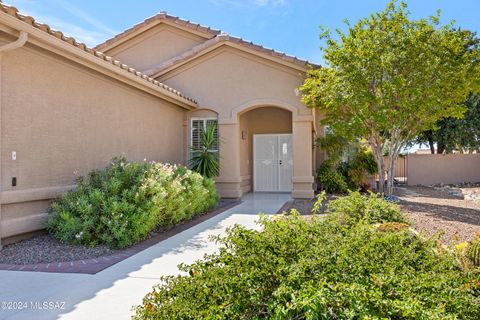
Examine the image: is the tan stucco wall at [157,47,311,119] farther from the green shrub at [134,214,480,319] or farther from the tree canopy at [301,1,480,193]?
the green shrub at [134,214,480,319]

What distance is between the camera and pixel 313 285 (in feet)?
9.38

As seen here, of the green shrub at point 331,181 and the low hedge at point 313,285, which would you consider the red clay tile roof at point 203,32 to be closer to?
the green shrub at point 331,181

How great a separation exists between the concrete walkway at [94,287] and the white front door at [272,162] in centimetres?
992

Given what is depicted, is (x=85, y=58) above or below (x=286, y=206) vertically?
above

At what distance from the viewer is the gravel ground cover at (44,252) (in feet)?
19.7

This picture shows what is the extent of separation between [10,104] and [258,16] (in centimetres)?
1195

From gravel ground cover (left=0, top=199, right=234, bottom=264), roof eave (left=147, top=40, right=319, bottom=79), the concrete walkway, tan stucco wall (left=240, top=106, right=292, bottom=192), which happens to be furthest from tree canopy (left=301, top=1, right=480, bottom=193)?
gravel ground cover (left=0, top=199, right=234, bottom=264)

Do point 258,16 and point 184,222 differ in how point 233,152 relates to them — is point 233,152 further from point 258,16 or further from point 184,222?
point 258,16

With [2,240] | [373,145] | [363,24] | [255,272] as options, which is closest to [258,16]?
[363,24]

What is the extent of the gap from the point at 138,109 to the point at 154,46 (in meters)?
7.11

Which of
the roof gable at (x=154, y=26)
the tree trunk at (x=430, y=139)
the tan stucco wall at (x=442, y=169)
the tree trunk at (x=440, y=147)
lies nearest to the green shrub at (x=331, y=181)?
the roof gable at (x=154, y=26)

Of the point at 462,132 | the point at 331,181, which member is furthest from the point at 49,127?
the point at 462,132

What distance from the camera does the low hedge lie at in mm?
2555

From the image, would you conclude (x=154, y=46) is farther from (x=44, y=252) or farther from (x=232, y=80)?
(x=44, y=252)
